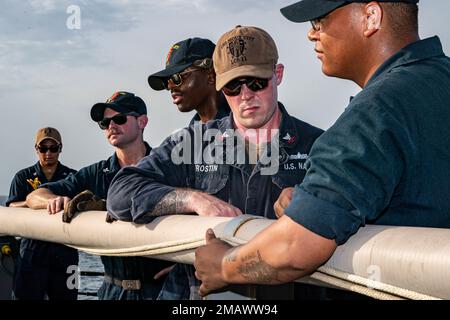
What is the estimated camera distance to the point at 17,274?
7.03 metres

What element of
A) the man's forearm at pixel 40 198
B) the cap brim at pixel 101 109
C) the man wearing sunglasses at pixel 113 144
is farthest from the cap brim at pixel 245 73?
the cap brim at pixel 101 109

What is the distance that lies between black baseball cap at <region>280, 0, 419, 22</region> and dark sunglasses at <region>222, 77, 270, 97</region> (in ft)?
3.61

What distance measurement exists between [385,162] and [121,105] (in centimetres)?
429

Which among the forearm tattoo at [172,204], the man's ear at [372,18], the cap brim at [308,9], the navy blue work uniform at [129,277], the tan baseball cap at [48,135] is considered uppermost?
the cap brim at [308,9]

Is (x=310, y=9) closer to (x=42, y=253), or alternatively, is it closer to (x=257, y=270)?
(x=257, y=270)

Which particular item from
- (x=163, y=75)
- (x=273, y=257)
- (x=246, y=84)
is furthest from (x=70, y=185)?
(x=273, y=257)

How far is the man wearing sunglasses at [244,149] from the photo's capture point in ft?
11.9

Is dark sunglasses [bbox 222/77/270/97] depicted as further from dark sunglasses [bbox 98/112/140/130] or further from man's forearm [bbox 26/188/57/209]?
dark sunglasses [bbox 98/112/140/130]

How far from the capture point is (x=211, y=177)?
3.75 metres

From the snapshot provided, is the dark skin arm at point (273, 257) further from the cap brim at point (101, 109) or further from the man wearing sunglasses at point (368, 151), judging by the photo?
the cap brim at point (101, 109)

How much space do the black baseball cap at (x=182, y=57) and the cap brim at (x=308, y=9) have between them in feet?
7.55

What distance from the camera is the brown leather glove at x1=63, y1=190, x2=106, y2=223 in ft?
12.8

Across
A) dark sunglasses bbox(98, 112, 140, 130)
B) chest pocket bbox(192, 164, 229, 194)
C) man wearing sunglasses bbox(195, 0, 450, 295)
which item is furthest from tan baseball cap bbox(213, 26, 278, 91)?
dark sunglasses bbox(98, 112, 140, 130)
